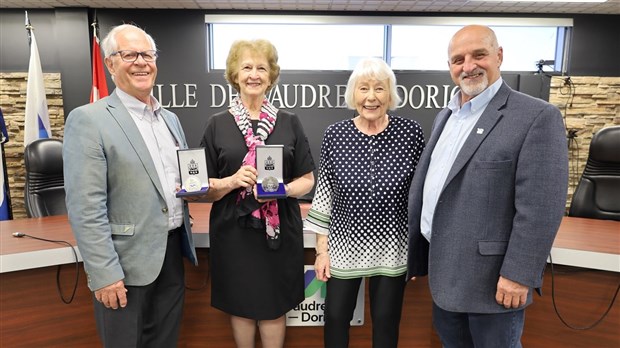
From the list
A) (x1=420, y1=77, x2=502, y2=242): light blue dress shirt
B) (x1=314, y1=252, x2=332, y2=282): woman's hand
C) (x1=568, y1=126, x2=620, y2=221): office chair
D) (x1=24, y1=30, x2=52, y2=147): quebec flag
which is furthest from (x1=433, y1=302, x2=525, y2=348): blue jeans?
(x1=24, y1=30, x2=52, y2=147): quebec flag

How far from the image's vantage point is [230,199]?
1.56 m

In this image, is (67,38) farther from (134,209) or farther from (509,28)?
(509,28)

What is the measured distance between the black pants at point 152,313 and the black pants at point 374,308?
627 millimetres

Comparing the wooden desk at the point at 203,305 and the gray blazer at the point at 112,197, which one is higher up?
the gray blazer at the point at 112,197

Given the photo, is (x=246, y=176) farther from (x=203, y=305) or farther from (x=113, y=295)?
(x=203, y=305)

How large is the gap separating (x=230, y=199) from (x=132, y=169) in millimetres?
409

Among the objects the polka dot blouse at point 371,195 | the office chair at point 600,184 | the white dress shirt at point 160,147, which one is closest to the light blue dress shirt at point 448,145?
the polka dot blouse at point 371,195

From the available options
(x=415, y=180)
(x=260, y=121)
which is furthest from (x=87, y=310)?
(x=415, y=180)

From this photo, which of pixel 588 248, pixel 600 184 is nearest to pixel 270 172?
pixel 588 248

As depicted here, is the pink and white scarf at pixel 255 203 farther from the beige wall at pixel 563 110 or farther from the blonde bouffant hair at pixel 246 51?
the beige wall at pixel 563 110

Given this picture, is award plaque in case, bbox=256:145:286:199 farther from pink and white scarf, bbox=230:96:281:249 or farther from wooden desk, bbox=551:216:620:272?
wooden desk, bbox=551:216:620:272

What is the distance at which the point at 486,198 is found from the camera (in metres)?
1.20

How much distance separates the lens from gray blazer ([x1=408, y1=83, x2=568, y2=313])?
1111 mm

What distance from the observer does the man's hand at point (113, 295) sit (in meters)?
1.26
